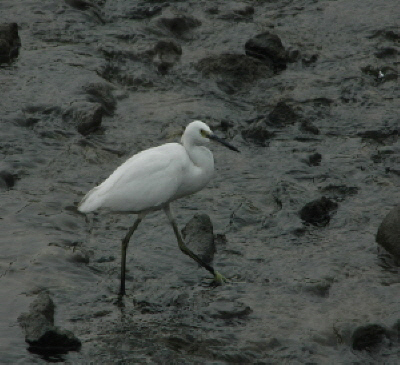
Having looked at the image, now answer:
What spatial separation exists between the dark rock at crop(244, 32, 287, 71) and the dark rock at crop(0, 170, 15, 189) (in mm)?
4637

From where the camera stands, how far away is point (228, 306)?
25.3 feet

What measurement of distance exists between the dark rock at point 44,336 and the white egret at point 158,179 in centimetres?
111

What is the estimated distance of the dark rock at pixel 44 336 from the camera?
684 cm

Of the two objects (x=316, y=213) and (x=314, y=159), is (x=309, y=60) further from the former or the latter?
(x=316, y=213)

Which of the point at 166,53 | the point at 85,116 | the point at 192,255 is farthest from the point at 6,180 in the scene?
the point at 166,53

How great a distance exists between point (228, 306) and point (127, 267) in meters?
1.29

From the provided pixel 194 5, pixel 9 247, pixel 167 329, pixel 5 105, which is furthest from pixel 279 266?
pixel 194 5

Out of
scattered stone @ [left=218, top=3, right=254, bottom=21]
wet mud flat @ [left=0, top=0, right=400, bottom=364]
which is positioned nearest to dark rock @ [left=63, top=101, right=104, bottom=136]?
wet mud flat @ [left=0, top=0, right=400, bottom=364]

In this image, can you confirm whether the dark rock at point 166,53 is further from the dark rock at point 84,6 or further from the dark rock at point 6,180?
the dark rock at point 6,180

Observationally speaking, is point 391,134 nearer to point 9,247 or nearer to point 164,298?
point 164,298

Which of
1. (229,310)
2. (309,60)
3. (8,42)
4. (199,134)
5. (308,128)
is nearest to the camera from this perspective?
(229,310)

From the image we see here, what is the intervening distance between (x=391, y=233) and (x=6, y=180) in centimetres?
441

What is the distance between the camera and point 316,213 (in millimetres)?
9102

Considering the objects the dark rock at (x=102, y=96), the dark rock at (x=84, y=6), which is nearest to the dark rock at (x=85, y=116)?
the dark rock at (x=102, y=96)
